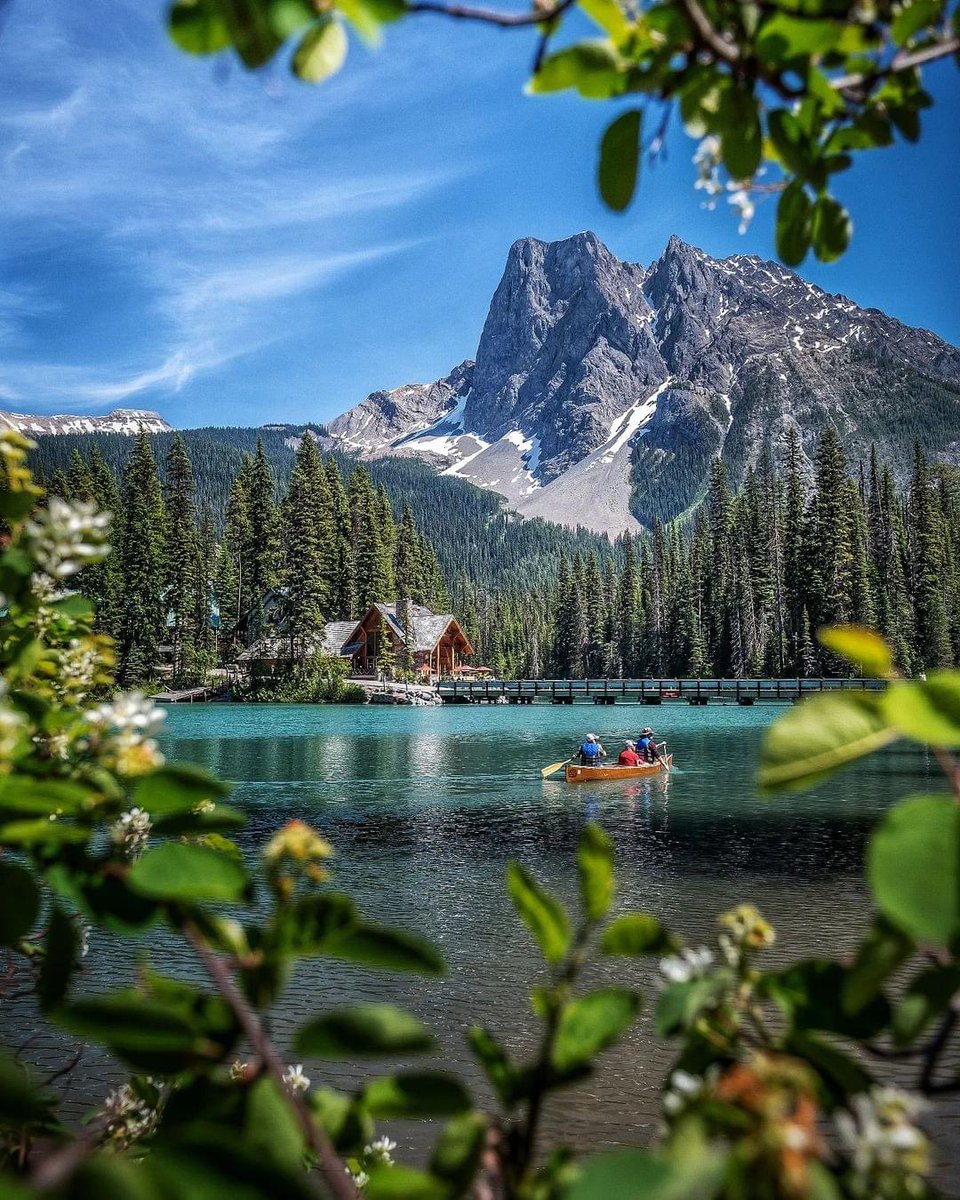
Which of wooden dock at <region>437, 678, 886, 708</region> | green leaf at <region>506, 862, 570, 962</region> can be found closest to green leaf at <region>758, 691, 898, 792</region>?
green leaf at <region>506, 862, 570, 962</region>

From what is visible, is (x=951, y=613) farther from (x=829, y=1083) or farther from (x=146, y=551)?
(x=829, y=1083)

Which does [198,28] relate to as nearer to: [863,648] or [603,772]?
[863,648]

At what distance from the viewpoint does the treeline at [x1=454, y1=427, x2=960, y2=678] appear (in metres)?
72.1

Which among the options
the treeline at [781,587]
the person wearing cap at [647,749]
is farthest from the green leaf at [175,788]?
the treeline at [781,587]

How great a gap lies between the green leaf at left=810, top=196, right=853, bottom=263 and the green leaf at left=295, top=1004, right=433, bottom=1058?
117cm

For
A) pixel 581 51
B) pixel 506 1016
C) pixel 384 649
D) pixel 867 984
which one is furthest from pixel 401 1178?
pixel 384 649

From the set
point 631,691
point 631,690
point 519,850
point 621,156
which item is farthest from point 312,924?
point 631,690

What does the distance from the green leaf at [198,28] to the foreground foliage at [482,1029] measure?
2.32 ft

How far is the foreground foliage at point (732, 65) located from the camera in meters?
0.77

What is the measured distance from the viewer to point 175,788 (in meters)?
0.98

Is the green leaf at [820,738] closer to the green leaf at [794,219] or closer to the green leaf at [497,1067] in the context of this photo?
the green leaf at [497,1067]

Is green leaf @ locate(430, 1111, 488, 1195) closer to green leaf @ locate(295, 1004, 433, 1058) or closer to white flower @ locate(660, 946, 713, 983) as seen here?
green leaf @ locate(295, 1004, 433, 1058)

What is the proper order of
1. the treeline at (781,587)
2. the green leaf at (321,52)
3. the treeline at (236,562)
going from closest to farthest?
the green leaf at (321,52), the treeline at (236,562), the treeline at (781,587)

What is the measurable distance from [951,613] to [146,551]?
7056 centimetres
